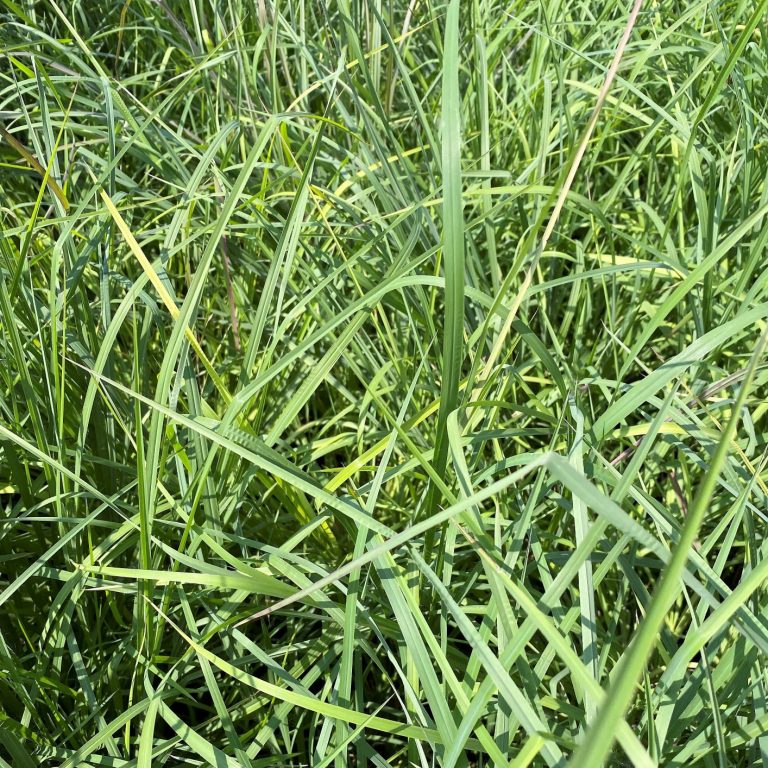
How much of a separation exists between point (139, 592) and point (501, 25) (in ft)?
3.98

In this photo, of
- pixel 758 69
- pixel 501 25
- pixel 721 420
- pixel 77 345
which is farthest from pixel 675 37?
pixel 77 345

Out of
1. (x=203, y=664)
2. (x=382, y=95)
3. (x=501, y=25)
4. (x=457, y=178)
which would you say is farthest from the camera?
(x=501, y=25)

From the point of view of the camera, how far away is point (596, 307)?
1.22 meters

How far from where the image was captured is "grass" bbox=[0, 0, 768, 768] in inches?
23.5

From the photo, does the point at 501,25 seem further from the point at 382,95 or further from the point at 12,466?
the point at 12,466

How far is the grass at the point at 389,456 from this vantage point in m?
0.60

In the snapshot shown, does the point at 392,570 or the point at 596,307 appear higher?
the point at 392,570

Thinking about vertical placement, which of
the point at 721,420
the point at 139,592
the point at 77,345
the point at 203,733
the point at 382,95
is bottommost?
the point at 203,733

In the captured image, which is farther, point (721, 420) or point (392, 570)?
point (721, 420)

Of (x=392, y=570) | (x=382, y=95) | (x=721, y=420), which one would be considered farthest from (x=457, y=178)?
(x=382, y=95)

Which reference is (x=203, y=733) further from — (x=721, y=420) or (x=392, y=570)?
(x=721, y=420)

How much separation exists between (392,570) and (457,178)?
1.03 ft

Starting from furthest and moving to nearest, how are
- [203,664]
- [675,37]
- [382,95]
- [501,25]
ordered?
[501,25], [382,95], [675,37], [203,664]

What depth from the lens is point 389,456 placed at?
721 mm
